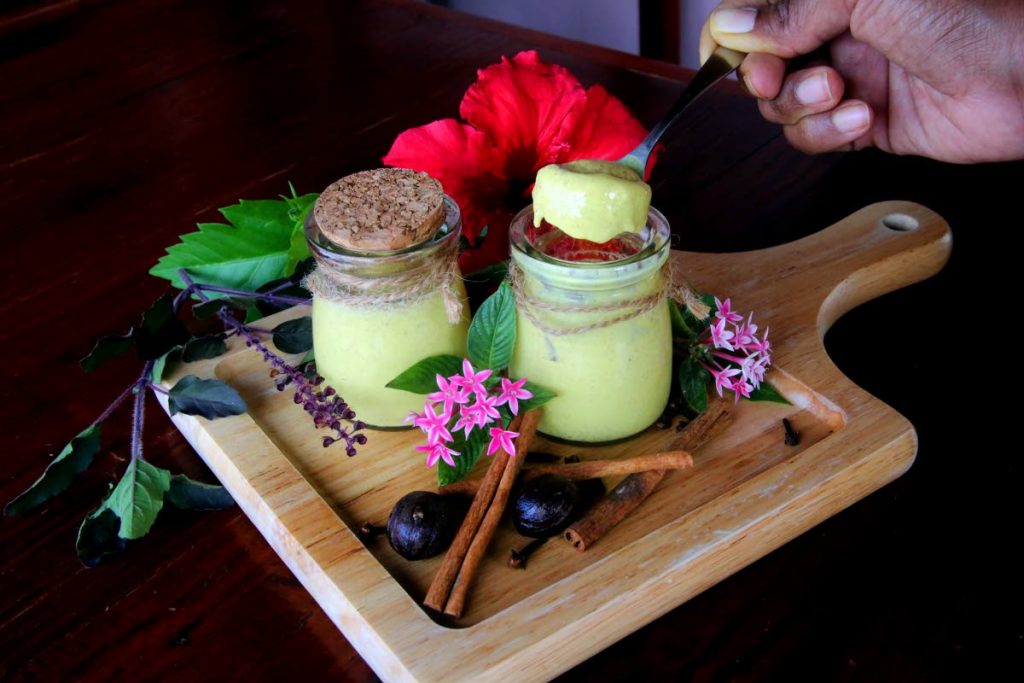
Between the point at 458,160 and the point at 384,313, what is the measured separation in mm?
185

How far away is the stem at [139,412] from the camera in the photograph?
779 millimetres

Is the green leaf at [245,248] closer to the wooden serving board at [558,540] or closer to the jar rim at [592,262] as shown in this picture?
the wooden serving board at [558,540]

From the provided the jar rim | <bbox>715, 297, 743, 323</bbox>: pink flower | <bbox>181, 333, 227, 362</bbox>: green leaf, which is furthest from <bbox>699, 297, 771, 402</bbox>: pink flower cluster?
<bbox>181, 333, 227, 362</bbox>: green leaf

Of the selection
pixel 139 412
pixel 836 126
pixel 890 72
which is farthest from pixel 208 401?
pixel 890 72

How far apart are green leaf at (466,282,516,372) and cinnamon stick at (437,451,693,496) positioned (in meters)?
0.09

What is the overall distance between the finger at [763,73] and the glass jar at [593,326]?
0.42 m

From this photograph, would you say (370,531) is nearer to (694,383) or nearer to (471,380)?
(471,380)

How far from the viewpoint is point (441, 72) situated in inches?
56.6

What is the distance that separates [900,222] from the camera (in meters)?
1.02

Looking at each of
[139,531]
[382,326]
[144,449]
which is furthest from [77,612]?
[382,326]

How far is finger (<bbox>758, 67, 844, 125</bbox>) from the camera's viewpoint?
1.07 meters

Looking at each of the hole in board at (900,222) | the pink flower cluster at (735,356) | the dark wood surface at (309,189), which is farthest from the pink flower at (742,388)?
the hole in board at (900,222)

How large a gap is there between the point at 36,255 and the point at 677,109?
2.43 feet

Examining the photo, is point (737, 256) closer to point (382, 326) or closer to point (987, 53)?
point (987, 53)
